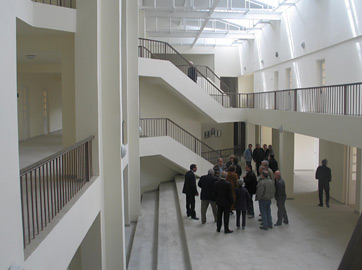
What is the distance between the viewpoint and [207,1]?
21062mm

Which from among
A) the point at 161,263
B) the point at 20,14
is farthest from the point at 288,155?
the point at 20,14

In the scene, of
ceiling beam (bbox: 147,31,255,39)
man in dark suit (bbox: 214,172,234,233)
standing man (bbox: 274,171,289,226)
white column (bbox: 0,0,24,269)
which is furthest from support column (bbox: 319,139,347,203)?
white column (bbox: 0,0,24,269)

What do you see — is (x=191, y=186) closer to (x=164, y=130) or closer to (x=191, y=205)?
(x=191, y=205)

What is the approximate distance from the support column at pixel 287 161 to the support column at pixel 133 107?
604 cm

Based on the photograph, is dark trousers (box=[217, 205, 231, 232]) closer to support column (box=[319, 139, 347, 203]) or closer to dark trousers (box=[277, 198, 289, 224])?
dark trousers (box=[277, 198, 289, 224])

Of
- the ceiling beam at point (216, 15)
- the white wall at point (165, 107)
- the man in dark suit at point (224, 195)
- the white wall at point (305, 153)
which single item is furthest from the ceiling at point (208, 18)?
the man in dark suit at point (224, 195)

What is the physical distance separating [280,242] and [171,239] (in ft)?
10.9

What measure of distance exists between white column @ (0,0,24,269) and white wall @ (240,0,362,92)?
12529 mm

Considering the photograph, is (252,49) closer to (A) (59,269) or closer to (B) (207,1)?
(B) (207,1)

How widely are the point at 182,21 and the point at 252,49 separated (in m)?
5.37

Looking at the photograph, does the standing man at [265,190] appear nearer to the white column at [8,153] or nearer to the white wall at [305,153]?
the white column at [8,153]

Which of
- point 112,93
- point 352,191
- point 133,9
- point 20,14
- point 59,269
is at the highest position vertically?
point 133,9

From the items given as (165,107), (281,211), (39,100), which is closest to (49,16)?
(281,211)

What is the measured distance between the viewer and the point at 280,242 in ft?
33.8
